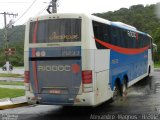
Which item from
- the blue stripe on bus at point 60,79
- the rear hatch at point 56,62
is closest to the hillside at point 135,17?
the rear hatch at point 56,62

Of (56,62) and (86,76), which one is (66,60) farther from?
(86,76)

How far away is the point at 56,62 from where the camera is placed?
11180 millimetres

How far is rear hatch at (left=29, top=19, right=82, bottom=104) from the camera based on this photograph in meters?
11.0

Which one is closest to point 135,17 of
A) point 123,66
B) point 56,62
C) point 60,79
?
point 123,66

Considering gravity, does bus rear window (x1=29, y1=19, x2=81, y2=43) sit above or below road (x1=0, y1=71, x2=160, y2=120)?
above

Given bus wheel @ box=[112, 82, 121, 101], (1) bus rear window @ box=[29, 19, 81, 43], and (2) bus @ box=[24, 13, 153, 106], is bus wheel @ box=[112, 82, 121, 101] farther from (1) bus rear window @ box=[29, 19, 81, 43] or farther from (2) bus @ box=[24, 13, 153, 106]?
(1) bus rear window @ box=[29, 19, 81, 43]

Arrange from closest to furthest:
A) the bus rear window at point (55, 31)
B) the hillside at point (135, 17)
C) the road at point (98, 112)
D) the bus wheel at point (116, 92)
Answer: the bus rear window at point (55, 31)
the road at point (98, 112)
the bus wheel at point (116, 92)
the hillside at point (135, 17)

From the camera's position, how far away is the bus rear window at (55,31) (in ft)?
36.3

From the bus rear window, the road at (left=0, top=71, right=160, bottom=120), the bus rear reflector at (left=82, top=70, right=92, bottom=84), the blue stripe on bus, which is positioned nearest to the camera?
the bus rear reflector at (left=82, top=70, right=92, bottom=84)

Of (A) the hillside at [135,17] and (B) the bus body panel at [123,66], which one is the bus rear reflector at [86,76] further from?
(A) the hillside at [135,17]

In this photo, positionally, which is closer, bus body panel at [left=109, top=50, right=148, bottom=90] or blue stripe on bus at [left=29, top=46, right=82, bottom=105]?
blue stripe on bus at [left=29, top=46, right=82, bottom=105]

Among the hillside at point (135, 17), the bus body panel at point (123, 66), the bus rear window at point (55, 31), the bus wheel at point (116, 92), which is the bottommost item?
the bus wheel at point (116, 92)

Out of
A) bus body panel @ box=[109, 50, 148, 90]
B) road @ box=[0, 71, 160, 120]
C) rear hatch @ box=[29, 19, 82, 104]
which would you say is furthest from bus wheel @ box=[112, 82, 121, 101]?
rear hatch @ box=[29, 19, 82, 104]

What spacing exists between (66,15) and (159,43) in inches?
2044
